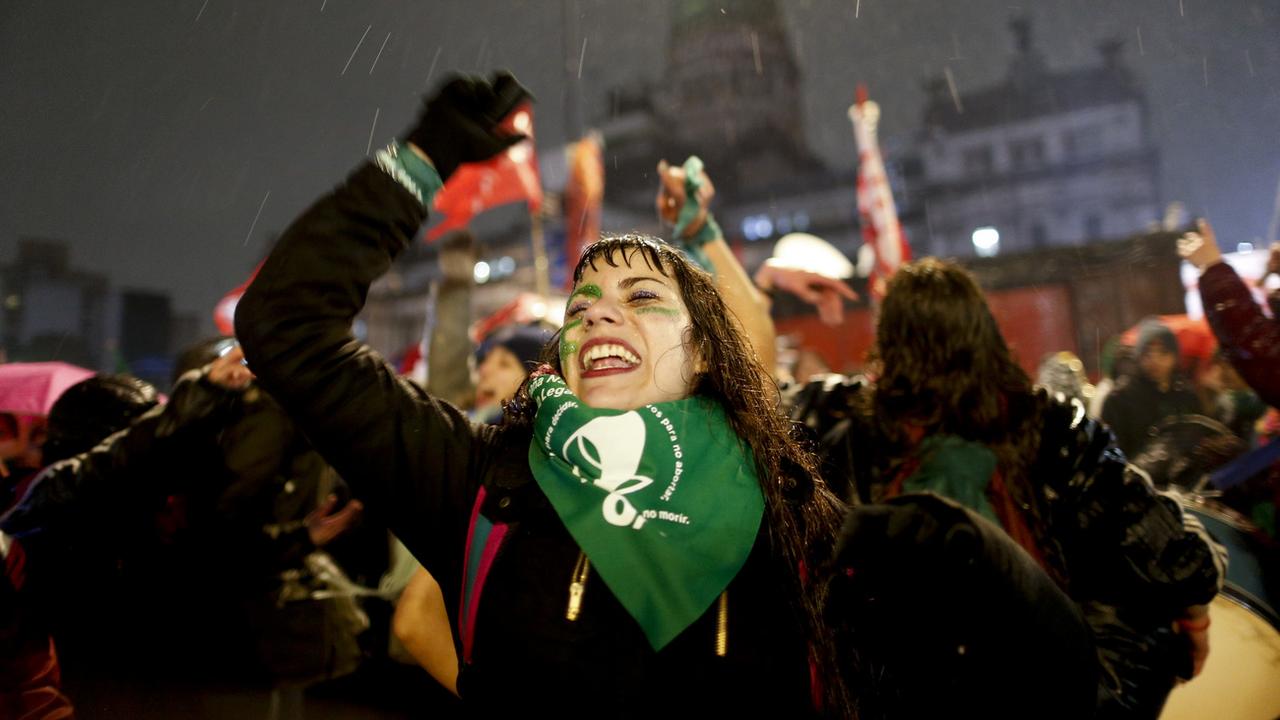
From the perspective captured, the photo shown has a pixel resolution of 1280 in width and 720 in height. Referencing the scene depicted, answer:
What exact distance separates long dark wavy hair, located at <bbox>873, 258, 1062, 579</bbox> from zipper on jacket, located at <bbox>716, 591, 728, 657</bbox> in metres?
1.11

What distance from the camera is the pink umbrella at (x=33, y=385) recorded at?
3396 mm

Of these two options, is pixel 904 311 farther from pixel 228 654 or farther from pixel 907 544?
pixel 228 654

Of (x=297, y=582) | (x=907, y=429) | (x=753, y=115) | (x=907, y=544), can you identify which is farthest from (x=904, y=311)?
(x=753, y=115)

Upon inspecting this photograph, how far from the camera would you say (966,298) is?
2.51 meters

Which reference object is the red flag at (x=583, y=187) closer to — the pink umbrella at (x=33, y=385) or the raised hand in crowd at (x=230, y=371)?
the pink umbrella at (x=33, y=385)

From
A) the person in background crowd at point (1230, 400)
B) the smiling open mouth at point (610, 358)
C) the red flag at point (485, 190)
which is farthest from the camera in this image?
the red flag at point (485, 190)

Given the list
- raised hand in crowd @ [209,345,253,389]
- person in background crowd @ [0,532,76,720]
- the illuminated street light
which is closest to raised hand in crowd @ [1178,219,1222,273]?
raised hand in crowd @ [209,345,253,389]

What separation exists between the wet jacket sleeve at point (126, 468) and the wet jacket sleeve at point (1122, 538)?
108 inches

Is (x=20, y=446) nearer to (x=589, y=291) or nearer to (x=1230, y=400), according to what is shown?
(x=589, y=291)

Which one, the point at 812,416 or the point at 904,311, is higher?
the point at 904,311

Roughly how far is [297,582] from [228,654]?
1.27 feet

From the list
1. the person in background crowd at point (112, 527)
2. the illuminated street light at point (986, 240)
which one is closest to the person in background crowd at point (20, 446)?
the person in background crowd at point (112, 527)

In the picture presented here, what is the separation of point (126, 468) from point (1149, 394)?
17.5 ft

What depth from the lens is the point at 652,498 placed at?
1592mm
